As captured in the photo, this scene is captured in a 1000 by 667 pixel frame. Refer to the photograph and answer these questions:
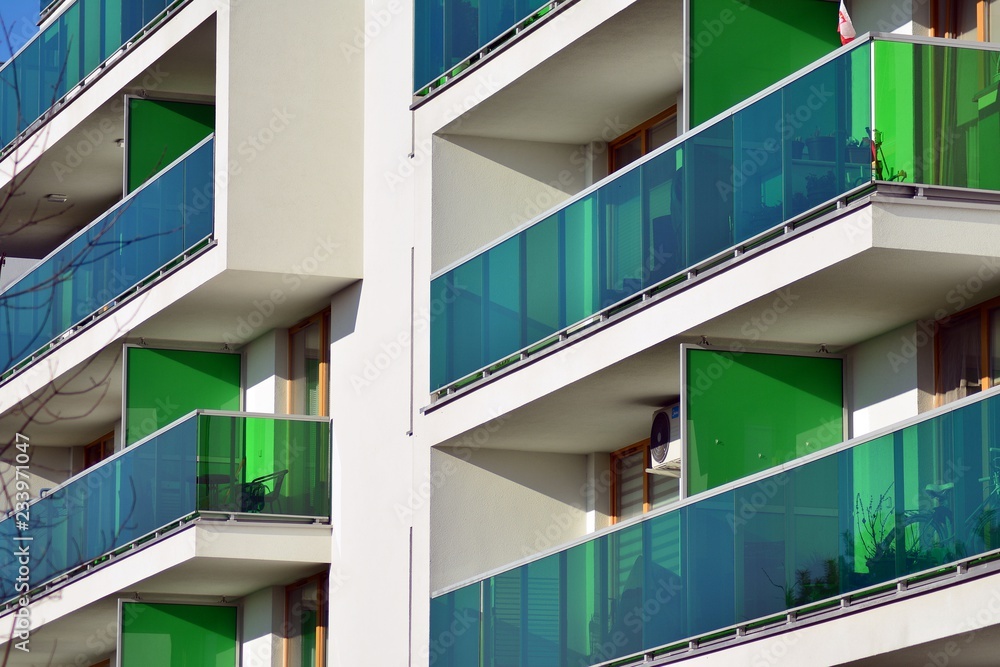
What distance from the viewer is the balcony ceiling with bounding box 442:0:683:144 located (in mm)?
17703

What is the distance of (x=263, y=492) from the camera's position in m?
21.8

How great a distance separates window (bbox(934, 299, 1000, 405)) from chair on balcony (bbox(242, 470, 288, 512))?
8101mm

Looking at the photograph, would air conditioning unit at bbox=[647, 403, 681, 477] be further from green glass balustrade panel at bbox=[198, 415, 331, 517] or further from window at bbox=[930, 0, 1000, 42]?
green glass balustrade panel at bbox=[198, 415, 331, 517]

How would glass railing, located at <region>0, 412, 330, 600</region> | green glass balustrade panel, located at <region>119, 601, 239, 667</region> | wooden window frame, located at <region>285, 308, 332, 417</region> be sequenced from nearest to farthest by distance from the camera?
glass railing, located at <region>0, 412, 330, 600</region> < wooden window frame, located at <region>285, 308, 332, 417</region> < green glass balustrade panel, located at <region>119, 601, 239, 667</region>

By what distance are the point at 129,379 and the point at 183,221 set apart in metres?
2.40

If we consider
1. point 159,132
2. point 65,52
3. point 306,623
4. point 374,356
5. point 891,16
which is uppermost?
point 65,52

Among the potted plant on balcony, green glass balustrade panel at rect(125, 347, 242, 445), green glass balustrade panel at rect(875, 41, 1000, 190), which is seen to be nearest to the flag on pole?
the potted plant on balcony

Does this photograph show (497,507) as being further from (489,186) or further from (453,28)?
(453,28)

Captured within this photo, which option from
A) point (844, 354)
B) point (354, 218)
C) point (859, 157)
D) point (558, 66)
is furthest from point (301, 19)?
point (859, 157)

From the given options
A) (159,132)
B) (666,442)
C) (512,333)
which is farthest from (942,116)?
(159,132)

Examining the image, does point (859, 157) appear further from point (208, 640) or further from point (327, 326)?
point (208, 640)

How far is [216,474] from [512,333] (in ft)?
15.3

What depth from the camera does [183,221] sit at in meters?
22.7

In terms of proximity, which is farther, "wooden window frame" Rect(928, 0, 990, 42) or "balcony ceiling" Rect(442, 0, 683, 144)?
"balcony ceiling" Rect(442, 0, 683, 144)
